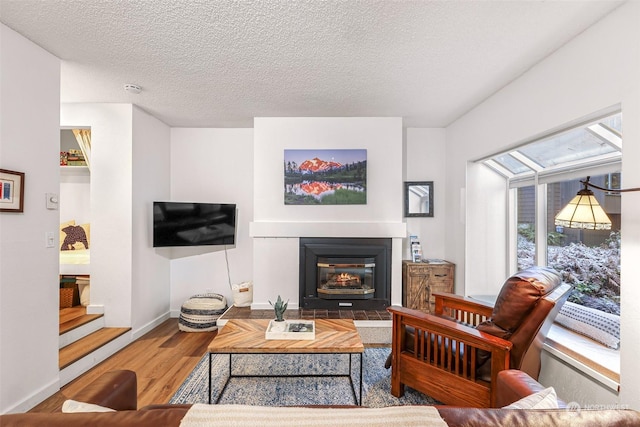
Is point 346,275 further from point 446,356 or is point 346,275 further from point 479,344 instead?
point 479,344

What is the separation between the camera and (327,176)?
3617mm

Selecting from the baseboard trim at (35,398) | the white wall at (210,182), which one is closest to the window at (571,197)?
the white wall at (210,182)

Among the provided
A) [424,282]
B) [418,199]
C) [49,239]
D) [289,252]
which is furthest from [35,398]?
[418,199]

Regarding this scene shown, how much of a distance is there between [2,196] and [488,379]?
3.29m

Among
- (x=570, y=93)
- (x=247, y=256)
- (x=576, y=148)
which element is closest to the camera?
(x=570, y=93)

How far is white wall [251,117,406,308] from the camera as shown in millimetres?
3615

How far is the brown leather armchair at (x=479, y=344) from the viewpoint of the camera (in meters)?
1.72

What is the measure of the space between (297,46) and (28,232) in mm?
2340

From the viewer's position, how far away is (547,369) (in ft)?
6.98

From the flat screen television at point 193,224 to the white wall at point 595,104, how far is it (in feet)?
10.2

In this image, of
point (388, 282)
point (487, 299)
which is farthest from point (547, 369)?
point (388, 282)

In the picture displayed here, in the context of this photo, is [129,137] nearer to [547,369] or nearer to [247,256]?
[247,256]

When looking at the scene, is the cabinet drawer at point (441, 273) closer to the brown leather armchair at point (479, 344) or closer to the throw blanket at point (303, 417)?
the brown leather armchair at point (479, 344)

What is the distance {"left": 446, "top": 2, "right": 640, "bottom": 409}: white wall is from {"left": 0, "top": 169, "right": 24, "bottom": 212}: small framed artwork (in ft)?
12.2
